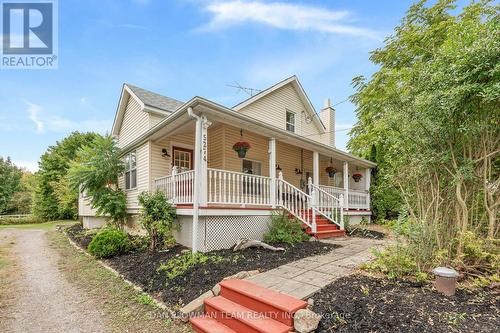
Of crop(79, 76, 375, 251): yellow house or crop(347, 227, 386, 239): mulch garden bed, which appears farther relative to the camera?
crop(347, 227, 386, 239): mulch garden bed

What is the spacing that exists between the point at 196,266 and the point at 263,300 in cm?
230

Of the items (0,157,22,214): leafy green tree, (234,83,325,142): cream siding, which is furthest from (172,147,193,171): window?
(0,157,22,214): leafy green tree

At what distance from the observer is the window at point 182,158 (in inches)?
394

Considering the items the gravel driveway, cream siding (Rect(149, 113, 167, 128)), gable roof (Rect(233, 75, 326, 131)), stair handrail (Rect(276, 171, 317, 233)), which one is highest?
gable roof (Rect(233, 75, 326, 131))

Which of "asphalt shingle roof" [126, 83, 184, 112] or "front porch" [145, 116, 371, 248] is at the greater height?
"asphalt shingle roof" [126, 83, 184, 112]

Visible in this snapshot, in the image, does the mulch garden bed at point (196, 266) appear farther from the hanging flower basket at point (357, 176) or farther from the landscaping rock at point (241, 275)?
the hanging flower basket at point (357, 176)

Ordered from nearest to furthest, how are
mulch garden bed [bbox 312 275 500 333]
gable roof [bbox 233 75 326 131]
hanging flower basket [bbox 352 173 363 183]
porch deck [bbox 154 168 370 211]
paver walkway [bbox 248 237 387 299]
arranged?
mulch garden bed [bbox 312 275 500 333] → paver walkway [bbox 248 237 387 299] → porch deck [bbox 154 168 370 211] → gable roof [bbox 233 75 326 131] → hanging flower basket [bbox 352 173 363 183]

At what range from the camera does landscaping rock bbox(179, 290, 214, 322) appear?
386cm

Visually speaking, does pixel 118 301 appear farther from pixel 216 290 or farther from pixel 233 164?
pixel 233 164

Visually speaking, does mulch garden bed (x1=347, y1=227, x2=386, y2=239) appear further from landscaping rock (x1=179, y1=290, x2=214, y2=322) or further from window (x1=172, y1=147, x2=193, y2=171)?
landscaping rock (x1=179, y1=290, x2=214, y2=322)

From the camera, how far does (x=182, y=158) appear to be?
10227 mm

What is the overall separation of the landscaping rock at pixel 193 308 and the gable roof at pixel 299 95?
8623 mm

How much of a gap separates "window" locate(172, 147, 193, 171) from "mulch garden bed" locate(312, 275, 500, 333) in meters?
7.51

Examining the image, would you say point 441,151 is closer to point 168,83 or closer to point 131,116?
point 131,116
